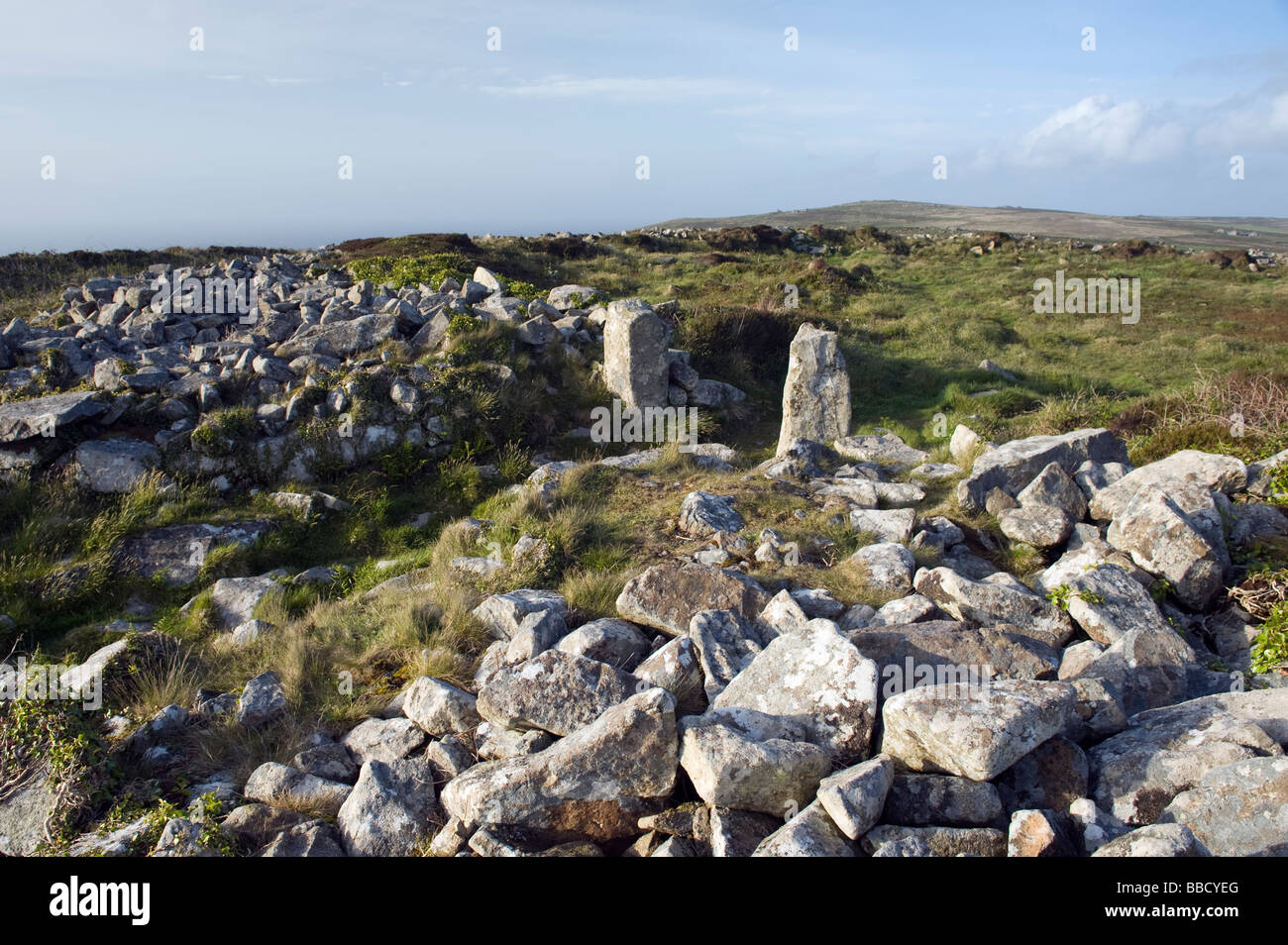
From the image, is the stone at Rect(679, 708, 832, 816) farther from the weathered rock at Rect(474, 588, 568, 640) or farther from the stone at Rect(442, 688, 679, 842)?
the weathered rock at Rect(474, 588, 568, 640)

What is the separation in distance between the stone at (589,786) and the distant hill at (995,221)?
7216 cm

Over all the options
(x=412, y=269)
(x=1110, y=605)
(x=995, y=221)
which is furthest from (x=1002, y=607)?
(x=995, y=221)

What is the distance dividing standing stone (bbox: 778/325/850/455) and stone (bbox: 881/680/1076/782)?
23.5 feet

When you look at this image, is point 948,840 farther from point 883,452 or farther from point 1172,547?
point 883,452

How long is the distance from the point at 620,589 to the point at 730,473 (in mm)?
3658

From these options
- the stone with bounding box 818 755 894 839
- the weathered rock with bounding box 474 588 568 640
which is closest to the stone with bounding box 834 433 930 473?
the weathered rock with bounding box 474 588 568 640

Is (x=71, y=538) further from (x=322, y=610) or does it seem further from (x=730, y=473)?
(x=730, y=473)

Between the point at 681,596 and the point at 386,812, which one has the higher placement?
the point at 681,596

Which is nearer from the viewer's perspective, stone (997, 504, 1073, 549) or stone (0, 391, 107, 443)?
stone (997, 504, 1073, 549)

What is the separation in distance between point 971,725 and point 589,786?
5.57 feet

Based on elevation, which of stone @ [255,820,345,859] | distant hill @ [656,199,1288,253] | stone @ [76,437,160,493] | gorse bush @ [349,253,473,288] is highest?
distant hill @ [656,199,1288,253]

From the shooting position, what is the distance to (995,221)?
297ft

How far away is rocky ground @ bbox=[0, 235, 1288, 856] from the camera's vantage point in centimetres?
343
